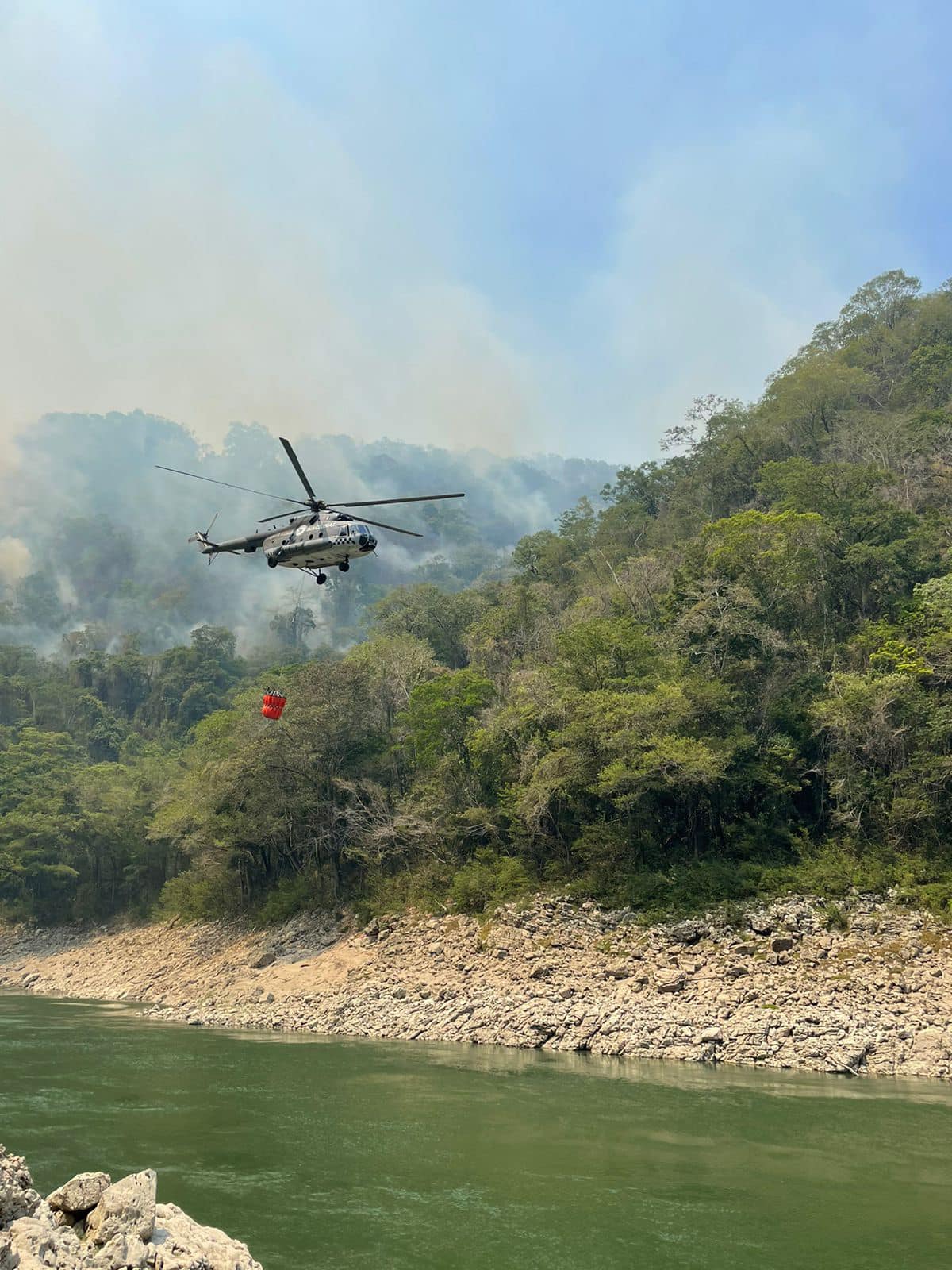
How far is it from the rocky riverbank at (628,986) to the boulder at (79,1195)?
54.6 feet

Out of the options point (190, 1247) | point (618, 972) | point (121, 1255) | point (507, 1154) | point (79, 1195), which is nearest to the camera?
point (121, 1255)

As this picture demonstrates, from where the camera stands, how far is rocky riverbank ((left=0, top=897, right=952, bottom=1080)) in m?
22.5

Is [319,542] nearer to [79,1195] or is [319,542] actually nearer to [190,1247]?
[79,1195]

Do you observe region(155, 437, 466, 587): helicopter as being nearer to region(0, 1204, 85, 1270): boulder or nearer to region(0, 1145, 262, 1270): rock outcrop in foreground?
region(0, 1145, 262, 1270): rock outcrop in foreground

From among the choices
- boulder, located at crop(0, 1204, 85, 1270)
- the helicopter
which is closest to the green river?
boulder, located at crop(0, 1204, 85, 1270)

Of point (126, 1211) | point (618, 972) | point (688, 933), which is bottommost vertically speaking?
point (618, 972)

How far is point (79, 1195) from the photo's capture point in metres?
9.16

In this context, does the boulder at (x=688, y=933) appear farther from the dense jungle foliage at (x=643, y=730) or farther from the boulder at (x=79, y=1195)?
the boulder at (x=79, y=1195)

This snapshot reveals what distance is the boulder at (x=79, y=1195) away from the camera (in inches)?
359

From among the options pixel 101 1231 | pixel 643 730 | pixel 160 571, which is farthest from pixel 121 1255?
pixel 160 571

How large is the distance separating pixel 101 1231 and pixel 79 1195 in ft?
2.37

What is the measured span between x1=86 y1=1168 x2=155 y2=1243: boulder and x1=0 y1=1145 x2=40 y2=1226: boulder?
555 mm

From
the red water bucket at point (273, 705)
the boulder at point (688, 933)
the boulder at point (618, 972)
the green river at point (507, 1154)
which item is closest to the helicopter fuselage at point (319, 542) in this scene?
the red water bucket at point (273, 705)

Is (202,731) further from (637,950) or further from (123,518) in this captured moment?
(123,518)
